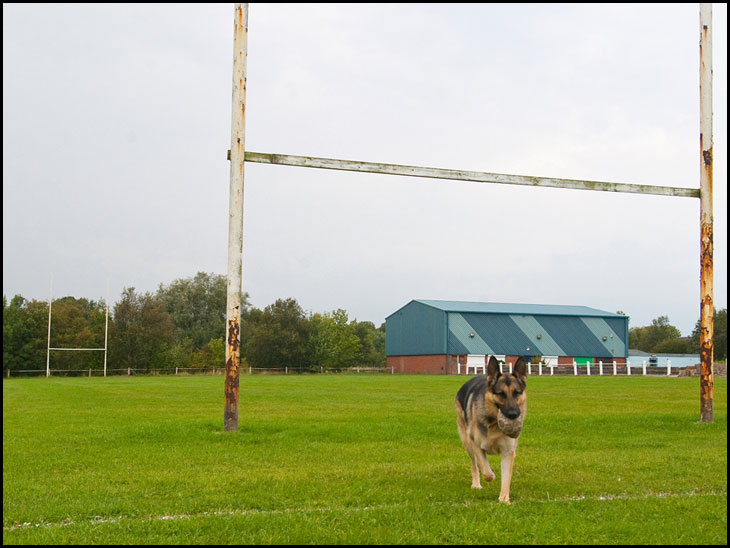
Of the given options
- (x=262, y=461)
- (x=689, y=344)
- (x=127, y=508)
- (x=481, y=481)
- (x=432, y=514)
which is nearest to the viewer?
(x=432, y=514)

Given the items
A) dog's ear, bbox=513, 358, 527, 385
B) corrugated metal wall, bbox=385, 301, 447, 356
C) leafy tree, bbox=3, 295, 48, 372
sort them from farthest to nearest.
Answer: corrugated metal wall, bbox=385, 301, 447, 356 < leafy tree, bbox=3, 295, 48, 372 < dog's ear, bbox=513, 358, 527, 385

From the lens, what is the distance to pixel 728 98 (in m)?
16.4

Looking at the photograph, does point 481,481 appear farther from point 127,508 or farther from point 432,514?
point 127,508

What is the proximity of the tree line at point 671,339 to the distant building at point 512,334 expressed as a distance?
15.9 m

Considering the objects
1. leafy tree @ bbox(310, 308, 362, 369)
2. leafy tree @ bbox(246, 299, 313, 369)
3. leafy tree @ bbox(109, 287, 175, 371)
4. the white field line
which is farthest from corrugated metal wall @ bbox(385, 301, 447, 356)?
the white field line

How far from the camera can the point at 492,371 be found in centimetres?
757

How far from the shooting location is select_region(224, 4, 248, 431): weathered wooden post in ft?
47.0

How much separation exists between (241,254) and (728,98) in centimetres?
1089

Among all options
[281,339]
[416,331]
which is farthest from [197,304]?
[416,331]

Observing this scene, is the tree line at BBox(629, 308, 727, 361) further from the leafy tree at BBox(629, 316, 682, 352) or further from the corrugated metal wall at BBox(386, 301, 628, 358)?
the corrugated metal wall at BBox(386, 301, 628, 358)

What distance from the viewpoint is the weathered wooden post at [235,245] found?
14.3 m

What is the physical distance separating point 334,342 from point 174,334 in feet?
58.0

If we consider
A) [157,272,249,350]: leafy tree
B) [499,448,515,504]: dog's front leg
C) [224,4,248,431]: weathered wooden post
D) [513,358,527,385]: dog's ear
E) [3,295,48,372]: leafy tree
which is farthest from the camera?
[157,272,249,350]: leafy tree

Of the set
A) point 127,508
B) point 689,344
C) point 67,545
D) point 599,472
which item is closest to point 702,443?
point 599,472
